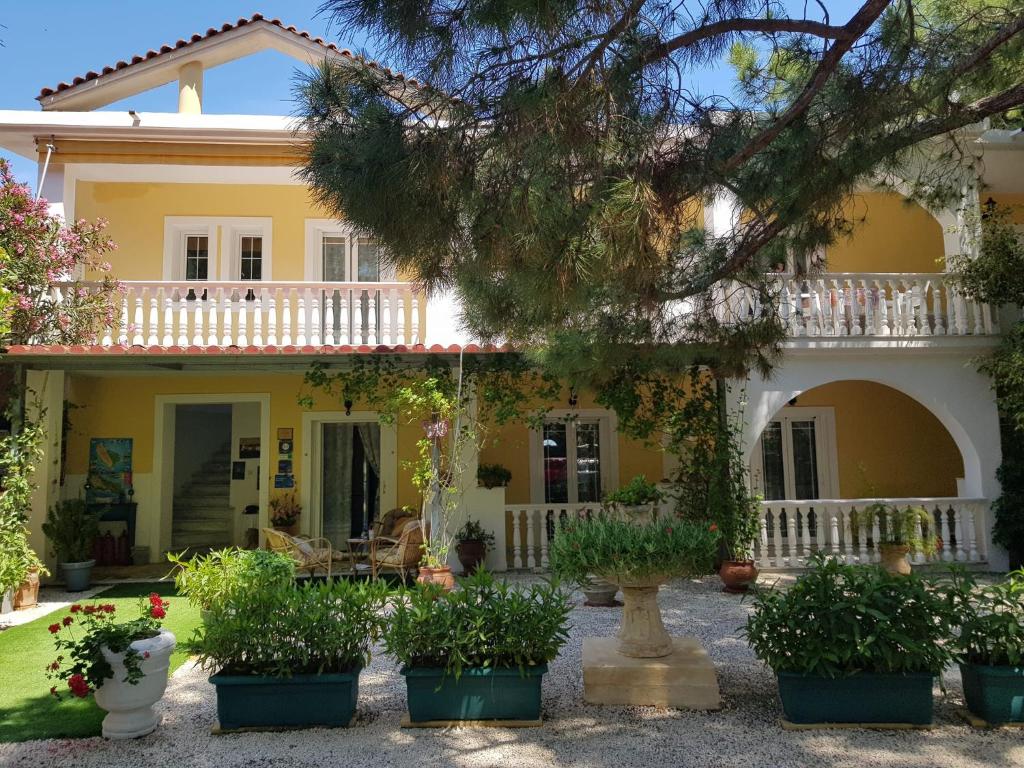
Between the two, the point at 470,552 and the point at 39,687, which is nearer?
the point at 39,687

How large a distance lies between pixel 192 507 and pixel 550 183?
38.8ft

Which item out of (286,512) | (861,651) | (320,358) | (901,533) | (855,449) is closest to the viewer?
(861,651)

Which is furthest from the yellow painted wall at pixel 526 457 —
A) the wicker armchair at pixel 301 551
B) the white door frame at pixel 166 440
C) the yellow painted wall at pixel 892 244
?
the yellow painted wall at pixel 892 244

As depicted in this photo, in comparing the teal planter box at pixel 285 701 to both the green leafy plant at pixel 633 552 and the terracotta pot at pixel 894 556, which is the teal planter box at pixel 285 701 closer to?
the green leafy plant at pixel 633 552

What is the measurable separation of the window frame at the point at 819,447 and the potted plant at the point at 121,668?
10020 millimetres

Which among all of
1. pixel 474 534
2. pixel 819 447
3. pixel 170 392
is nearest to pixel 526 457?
pixel 474 534

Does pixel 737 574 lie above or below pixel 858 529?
below

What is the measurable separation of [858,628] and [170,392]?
420 inches

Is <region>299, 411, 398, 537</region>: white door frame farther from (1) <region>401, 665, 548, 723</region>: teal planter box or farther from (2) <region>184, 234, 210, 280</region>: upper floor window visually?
(1) <region>401, 665, 548, 723</region>: teal planter box

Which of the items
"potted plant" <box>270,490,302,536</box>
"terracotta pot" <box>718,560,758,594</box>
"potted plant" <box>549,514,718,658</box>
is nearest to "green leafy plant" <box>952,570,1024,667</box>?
"potted plant" <box>549,514,718,658</box>

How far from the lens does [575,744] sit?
442cm

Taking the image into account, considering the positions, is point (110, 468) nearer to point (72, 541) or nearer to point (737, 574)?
point (72, 541)

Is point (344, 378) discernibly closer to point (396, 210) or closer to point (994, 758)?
point (396, 210)

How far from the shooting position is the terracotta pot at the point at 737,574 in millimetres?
8914
